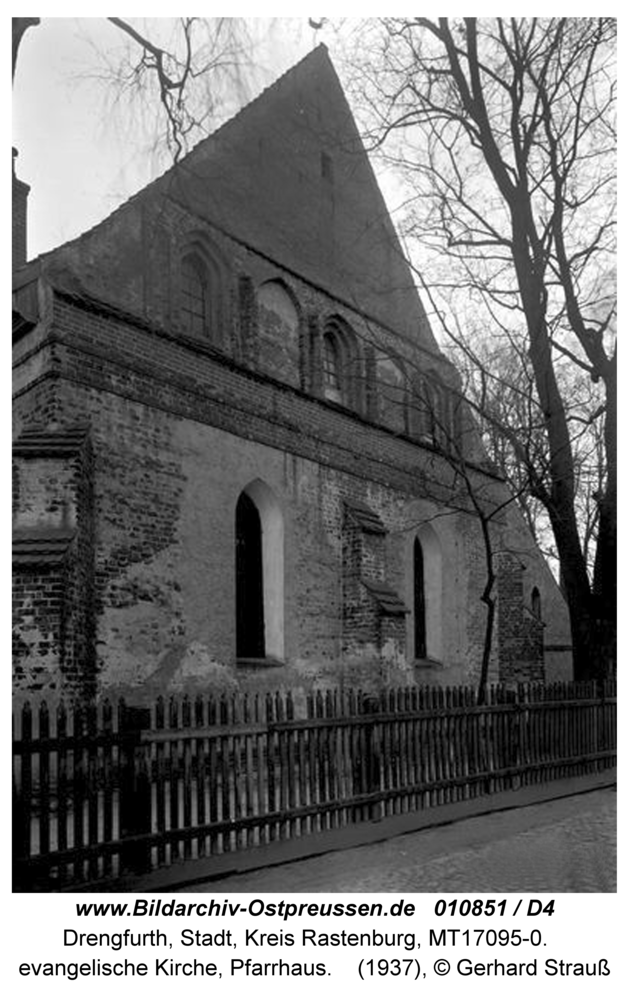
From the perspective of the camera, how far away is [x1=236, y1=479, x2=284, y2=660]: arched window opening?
14633 millimetres

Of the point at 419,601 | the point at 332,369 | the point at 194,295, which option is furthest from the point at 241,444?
the point at 419,601

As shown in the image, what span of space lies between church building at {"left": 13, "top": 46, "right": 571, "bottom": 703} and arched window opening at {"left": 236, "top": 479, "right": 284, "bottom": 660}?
1.3 inches

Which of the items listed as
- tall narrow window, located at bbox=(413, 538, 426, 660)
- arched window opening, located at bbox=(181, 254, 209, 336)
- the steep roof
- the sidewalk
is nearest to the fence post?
the sidewalk

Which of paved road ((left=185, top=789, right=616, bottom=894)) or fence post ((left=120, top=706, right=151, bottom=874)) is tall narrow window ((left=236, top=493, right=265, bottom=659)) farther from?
fence post ((left=120, top=706, right=151, bottom=874))

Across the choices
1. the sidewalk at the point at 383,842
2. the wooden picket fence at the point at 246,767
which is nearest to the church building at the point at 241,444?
the wooden picket fence at the point at 246,767

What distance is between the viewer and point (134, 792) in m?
7.06

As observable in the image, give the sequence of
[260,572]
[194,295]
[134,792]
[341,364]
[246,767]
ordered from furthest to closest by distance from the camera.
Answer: [341,364] → [260,572] → [194,295] → [246,767] → [134,792]

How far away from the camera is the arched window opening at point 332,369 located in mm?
17516

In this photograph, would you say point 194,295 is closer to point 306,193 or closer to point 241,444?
point 241,444

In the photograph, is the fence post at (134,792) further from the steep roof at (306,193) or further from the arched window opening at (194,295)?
the arched window opening at (194,295)

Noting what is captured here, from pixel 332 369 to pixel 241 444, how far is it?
4087 mm

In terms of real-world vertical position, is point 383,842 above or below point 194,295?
below

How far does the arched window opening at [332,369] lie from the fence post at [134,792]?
10.8m
